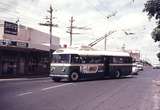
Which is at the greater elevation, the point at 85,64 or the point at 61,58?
the point at 61,58

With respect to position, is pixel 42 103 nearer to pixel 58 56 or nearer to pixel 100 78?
pixel 58 56

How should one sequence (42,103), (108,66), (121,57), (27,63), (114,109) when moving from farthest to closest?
1. (27,63)
2. (121,57)
3. (108,66)
4. (42,103)
5. (114,109)

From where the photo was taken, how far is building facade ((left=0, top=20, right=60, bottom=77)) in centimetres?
4303

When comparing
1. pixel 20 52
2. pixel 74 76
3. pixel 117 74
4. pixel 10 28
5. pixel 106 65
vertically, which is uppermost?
pixel 10 28

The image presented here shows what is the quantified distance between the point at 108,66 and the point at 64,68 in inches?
271

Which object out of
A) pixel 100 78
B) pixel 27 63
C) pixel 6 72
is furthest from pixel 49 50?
pixel 100 78

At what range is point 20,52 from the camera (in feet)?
154

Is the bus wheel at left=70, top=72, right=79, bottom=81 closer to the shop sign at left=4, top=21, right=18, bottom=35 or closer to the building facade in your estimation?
the building facade

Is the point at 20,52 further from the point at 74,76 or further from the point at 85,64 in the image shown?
the point at 74,76

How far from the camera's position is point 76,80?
104ft

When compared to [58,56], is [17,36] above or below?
above

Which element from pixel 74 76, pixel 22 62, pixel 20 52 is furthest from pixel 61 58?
pixel 22 62

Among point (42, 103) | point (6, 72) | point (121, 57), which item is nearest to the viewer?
point (42, 103)

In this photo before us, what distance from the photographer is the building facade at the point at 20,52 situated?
141 ft
